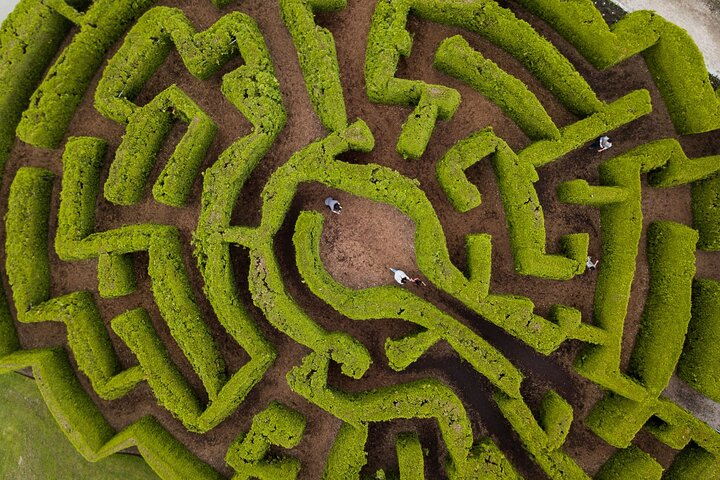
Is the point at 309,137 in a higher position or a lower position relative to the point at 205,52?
lower

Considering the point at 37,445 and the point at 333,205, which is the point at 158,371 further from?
the point at 333,205

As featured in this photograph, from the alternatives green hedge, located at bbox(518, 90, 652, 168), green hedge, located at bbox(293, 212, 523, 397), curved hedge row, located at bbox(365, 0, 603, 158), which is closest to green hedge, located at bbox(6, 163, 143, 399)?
green hedge, located at bbox(293, 212, 523, 397)

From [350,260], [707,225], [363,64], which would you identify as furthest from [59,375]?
[707,225]

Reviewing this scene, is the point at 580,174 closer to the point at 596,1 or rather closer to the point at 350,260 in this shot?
the point at 596,1

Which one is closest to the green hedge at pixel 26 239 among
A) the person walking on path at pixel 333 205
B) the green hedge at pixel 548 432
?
the person walking on path at pixel 333 205

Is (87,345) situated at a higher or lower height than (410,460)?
higher

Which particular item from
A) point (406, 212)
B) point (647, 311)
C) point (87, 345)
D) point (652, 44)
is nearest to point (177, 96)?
point (406, 212)

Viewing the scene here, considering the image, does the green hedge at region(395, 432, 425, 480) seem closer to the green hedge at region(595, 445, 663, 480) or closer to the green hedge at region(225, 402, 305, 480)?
the green hedge at region(225, 402, 305, 480)
